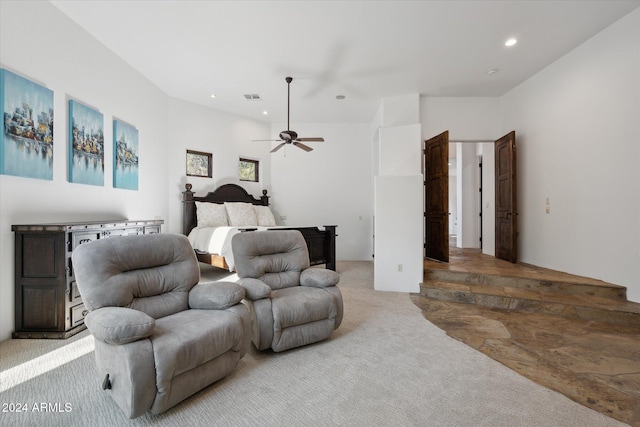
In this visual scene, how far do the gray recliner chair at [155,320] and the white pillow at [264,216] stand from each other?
3.93 m

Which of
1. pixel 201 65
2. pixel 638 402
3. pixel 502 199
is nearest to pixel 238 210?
pixel 201 65

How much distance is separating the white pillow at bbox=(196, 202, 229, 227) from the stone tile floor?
390cm

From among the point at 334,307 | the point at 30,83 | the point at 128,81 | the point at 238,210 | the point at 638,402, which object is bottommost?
the point at 638,402

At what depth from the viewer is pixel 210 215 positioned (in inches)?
228

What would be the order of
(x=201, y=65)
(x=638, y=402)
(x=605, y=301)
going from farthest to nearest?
(x=201, y=65) < (x=605, y=301) < (x=638, y=402)

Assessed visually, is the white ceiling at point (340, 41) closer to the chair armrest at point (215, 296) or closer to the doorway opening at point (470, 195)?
the doorway opening at point (470, 195)

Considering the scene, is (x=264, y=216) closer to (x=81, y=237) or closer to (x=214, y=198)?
(x=214, y=198)

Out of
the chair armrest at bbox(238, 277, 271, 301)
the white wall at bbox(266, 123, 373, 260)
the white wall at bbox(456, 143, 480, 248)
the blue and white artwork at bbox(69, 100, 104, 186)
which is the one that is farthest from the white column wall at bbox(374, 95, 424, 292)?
the white wall at bbox(456, 143, 480, 248)

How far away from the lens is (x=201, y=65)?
4.41 m

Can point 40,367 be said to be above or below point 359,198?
below

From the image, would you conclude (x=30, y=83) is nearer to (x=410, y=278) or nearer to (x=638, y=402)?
(x=410, y=278)

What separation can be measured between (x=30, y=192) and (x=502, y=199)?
6732mm

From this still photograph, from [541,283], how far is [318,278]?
10.4 feet

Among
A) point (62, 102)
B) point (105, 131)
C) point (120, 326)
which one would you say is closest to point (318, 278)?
point (120, 326)
